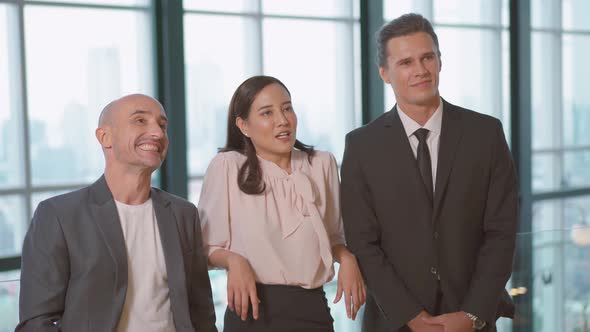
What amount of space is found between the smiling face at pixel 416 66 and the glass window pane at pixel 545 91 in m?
7.70

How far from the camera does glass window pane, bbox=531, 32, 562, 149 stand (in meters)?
9.67

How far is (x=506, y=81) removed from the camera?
9445 millimetres

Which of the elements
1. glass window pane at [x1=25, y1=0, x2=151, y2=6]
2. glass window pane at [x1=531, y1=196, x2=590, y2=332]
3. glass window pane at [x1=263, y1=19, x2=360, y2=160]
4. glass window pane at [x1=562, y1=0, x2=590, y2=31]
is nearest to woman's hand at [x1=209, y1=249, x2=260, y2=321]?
glass window pane at [x1=531, y1=196, x2=590, y2=332]

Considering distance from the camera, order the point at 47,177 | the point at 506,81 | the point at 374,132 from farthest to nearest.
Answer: the point at 506,81
the point at 47,177
the point at 374,132

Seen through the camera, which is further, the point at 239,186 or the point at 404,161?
the point at 404,161

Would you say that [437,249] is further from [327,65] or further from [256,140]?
[327,65]

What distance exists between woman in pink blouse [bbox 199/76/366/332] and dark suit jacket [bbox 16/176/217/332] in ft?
0.74

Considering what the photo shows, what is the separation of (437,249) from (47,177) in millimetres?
4622

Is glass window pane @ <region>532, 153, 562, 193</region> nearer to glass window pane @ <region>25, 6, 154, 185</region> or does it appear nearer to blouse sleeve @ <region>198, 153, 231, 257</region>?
glass window pane @ <region>25, 6, 154, 185</region>

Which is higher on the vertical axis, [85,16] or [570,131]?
[85,16]

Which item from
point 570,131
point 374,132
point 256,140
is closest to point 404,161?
point 374,132

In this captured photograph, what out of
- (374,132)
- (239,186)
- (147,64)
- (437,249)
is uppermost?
(147,64)

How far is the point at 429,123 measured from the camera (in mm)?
2445

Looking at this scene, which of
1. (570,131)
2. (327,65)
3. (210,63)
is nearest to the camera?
(210,63)
